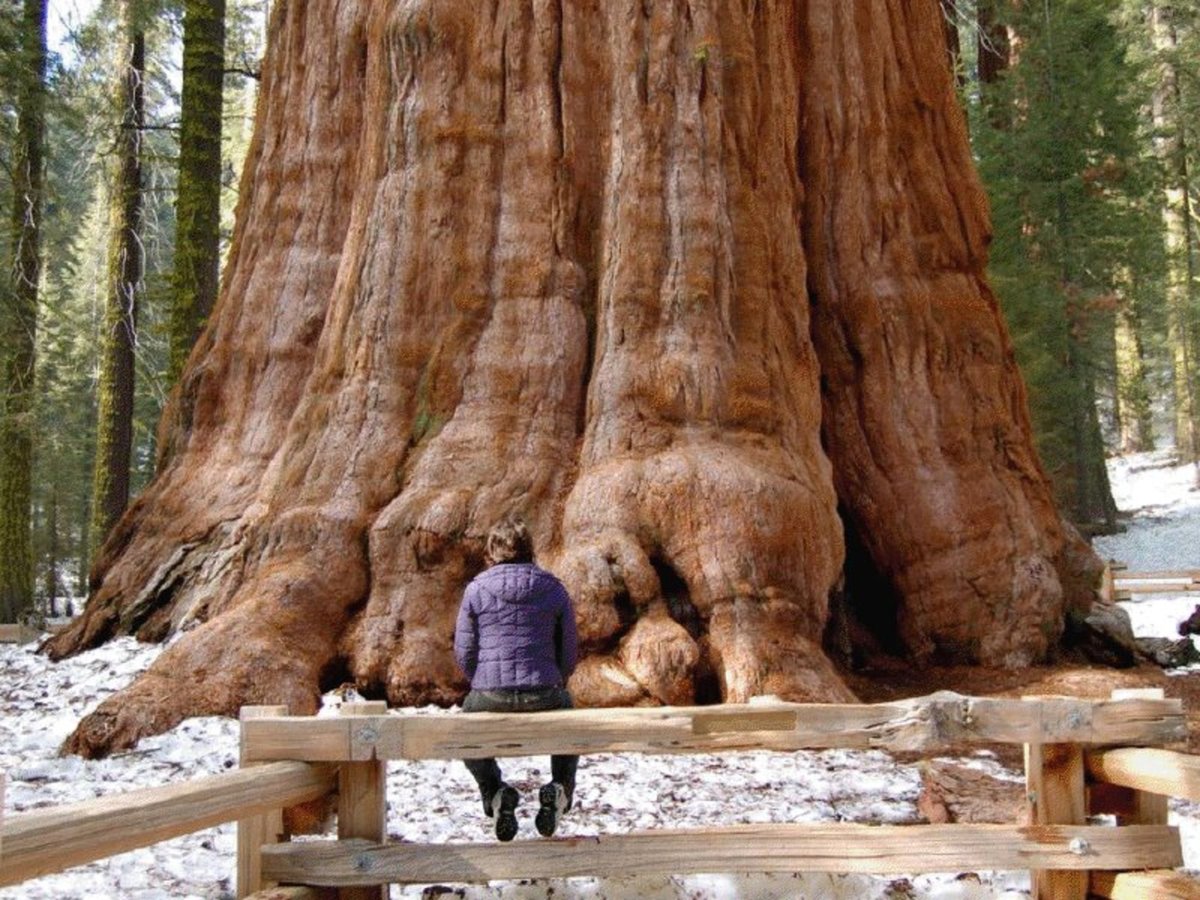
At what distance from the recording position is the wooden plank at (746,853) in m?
4.50

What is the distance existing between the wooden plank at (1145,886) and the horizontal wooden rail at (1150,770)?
1.02 feet

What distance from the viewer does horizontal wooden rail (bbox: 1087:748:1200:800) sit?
440cm

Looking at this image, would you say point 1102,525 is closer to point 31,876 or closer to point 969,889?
point 969,889

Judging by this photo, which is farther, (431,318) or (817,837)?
(431,318)

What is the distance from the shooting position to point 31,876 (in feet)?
10.7

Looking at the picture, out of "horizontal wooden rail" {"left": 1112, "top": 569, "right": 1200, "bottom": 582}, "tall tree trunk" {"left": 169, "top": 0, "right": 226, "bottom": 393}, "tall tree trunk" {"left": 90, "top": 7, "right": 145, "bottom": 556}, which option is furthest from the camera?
"horizontal wooden rail" {"left": 1112, "top": 569, "right": 1200, "bottom": 582}

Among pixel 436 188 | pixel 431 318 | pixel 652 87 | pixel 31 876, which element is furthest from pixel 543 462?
pixel 31 876

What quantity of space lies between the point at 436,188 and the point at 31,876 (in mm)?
6696

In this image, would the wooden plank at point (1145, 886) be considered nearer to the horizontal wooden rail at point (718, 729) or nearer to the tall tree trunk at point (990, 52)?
the horizontal wooden rail at point (718, 729)

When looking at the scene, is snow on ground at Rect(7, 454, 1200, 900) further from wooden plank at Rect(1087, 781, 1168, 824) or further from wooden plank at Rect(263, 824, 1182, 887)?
wooden plank at Rect(1087, 781, 1168, 824)

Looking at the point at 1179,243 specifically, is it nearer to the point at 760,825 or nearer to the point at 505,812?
the point at 760,825

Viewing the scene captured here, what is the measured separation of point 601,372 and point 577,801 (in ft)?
11.7

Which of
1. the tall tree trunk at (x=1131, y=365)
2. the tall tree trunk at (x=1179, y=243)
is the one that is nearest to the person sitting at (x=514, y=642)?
the tall tree trunk at (x=1179, y=243)

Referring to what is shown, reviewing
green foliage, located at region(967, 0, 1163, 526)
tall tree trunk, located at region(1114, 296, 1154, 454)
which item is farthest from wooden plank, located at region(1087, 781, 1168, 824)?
tall tree trunk, located at region(1114, 296, 1154, 454)
